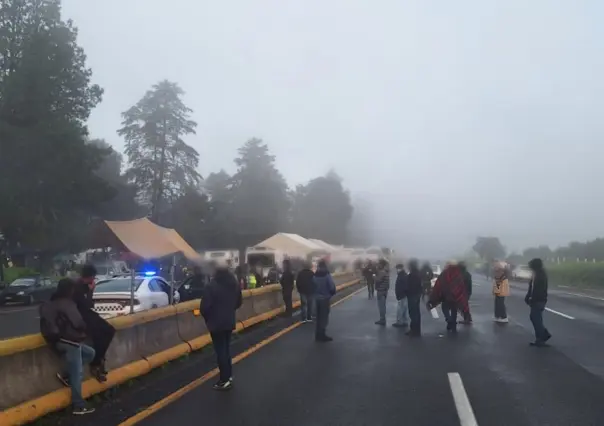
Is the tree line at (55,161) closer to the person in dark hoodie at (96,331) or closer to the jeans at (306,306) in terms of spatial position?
the jeans at (306,306)

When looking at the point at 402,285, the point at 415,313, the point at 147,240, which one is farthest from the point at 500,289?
the point at 147,240

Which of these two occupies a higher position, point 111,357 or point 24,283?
point 24,283

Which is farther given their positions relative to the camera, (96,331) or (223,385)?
(223,385)

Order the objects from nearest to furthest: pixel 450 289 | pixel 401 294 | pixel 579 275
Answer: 1. pixel 401 294
2. pixel 450 289
3. pixel 579 275

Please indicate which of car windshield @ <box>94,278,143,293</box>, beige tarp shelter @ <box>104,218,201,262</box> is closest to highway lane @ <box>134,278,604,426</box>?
beige tarp shelter @ <box>104,218,201,262</box>

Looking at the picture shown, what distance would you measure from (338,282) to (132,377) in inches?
1269

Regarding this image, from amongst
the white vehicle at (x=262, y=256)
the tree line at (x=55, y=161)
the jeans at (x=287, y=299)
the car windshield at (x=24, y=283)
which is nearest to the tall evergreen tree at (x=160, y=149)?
the tree line at (x=55, y=161)

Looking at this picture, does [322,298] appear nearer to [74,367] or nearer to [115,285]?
[115,285]

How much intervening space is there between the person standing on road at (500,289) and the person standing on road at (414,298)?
3.36m

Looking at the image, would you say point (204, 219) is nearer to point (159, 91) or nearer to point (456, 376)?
point (159, 91)

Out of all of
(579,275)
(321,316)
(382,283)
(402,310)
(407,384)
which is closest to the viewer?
(407,384)

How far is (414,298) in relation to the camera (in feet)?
58.9

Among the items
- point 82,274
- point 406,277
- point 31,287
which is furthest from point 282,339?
point 31,287

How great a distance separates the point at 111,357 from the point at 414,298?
933 centimetres
